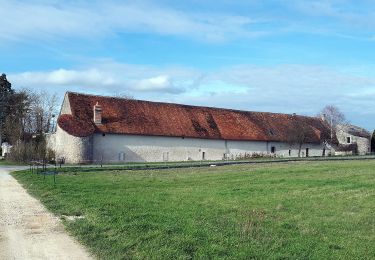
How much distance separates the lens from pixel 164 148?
56.7 meters

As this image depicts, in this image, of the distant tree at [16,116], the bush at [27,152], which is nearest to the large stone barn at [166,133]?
the bush at [27,152]

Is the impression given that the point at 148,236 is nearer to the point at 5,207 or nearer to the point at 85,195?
the point at 5,207

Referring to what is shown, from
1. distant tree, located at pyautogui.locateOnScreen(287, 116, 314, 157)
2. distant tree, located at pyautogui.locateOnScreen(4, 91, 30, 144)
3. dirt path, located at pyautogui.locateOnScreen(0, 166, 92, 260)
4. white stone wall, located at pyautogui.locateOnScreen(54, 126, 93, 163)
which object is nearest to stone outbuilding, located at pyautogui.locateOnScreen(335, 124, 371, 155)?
distant tree, located at pyautogui.locateOnScreen(287, 116, 314, 157)

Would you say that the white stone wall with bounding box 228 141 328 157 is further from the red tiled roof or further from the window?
the window

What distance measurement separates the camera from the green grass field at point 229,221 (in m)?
8.34

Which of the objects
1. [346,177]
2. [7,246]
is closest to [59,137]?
[346,177]

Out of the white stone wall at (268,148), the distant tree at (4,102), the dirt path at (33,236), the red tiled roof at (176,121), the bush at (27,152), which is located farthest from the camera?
the distant tree at (4,102)

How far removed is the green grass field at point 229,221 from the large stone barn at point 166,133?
3358cm

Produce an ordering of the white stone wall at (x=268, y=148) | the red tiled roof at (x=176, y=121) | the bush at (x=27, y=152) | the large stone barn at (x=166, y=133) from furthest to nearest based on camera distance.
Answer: the white stone wall at (x=268, y=148)
the red tiled roof at (x=176, y=121)
the large stone barn at (x=166, y=133)
the bush at (x=27, y=152)

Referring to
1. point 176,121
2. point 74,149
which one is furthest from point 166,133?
point 74,149

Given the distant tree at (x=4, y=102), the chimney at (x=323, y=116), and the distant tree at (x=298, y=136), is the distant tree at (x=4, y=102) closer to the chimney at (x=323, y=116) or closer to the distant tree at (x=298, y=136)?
the distant tree at (x=298, y=136)

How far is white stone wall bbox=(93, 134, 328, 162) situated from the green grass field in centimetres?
3431

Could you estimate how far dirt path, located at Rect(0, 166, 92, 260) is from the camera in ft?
27.1

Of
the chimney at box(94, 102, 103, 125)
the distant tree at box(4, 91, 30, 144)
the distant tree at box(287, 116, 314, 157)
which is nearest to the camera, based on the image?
the chimney at box(94, 102, 103, 125)
